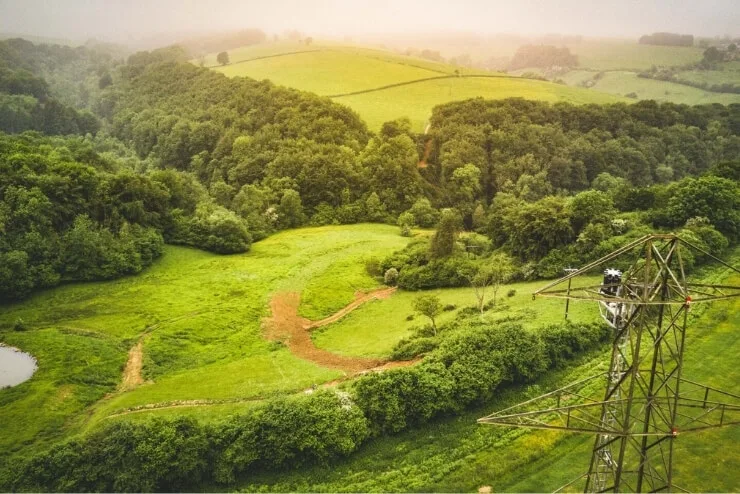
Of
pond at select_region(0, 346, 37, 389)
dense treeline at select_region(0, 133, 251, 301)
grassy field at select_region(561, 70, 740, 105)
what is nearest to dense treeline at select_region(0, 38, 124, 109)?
dense treeline at select_region(0, 133, 251, 301)

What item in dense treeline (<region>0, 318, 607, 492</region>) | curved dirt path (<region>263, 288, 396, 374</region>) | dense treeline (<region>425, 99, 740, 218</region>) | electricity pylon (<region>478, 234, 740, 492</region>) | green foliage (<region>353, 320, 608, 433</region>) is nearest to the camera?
electricity pylon (<region>478, 234, 740, 492</region>)

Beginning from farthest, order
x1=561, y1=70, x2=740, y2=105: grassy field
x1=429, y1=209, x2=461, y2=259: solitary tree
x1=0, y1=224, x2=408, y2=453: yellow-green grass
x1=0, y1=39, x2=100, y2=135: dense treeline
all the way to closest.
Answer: x1=561, y1=70, x2=740, y2=105: grassy field, x1=0, y1=39, x2=100, y2=135: dense treeline, x1=429, y1=209, x2=461, y2=259: solitary tree, x1=0, y1=224, x2=408, y2=453: yellow-green grass

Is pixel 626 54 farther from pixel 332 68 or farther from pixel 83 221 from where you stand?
pixel 83 221

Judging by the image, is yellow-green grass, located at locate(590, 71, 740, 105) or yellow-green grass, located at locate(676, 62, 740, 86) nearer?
yellow-green grass, located at locate(590, 71, 740, 105)

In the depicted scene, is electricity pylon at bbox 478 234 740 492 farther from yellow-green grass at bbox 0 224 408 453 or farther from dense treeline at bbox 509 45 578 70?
dense treeline at bbox 509 45 578 70

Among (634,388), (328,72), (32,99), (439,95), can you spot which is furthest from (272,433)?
(32,99)

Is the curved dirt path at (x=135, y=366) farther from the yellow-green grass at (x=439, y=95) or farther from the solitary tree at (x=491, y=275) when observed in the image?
the yellow-green grass at (x=439, y=95)

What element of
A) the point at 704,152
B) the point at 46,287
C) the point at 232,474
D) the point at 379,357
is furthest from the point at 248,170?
the point at 704,152
